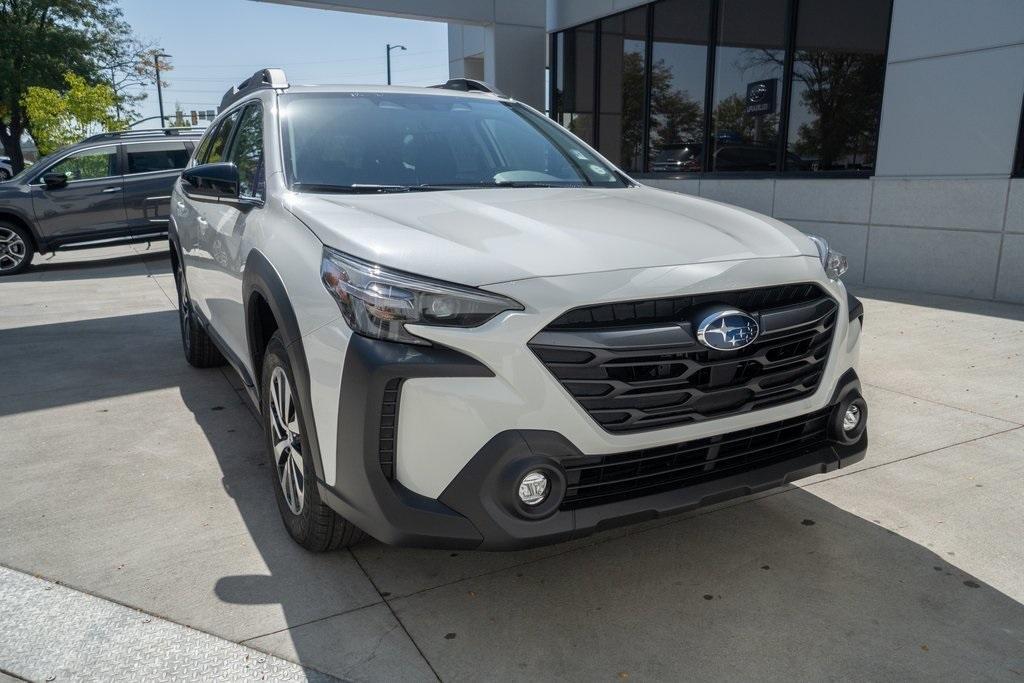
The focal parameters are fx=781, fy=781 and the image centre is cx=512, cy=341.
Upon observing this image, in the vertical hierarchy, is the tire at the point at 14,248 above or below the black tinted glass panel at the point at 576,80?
below

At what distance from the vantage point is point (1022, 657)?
2.33 m

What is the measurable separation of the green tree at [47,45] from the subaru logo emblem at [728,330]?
2988 centimetres

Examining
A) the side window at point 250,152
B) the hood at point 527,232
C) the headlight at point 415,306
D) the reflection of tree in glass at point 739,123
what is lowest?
the headlight at point 415,306

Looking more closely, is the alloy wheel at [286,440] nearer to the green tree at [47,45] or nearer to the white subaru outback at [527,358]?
the white subaru outback at [527,358]

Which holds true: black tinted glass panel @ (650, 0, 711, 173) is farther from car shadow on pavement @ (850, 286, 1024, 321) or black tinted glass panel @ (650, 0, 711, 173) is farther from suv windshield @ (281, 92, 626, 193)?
suv windshield @ (281, 92, 626, 193)

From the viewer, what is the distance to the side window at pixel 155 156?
11.7m

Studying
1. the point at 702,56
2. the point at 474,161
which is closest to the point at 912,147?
the point at 702,56

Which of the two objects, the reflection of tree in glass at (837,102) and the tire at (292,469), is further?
the reflection of tree in glass at (837,102)

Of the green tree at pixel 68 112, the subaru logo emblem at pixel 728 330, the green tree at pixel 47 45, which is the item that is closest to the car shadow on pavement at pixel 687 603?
the subaru logo emblem at pixel 728 330

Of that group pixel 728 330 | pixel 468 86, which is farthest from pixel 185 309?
pixel 728 330

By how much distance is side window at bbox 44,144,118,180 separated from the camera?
11.5m

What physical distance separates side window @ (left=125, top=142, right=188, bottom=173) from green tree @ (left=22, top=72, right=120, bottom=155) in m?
11.5

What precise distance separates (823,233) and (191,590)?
8.37m

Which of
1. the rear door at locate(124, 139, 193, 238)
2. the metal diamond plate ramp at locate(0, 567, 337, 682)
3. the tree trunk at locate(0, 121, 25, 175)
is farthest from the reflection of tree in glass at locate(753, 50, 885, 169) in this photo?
the tree trunk at locate(0, 121, 25, 175)
